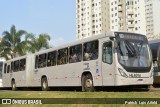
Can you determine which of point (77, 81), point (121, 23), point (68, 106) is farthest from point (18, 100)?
point (121, 23)

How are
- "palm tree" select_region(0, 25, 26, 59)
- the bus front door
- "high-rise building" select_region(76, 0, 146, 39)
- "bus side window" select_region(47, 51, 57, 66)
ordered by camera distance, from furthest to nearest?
"high-rise building" select_region(76, 0, 146, 39), "palm tree" select_region(0, 25, 26, 59), "bus side window" select_region(47, 51, 57, 66), the bus front door

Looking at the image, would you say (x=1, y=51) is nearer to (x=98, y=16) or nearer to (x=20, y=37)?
(x=20, y=37)

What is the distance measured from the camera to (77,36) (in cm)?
12394

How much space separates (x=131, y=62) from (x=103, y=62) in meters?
1.48

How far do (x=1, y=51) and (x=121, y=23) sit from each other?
5118cm

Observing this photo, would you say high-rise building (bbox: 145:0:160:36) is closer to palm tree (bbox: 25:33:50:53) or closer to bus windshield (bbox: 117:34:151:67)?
palm tree (bbox: 25:33:50:53)

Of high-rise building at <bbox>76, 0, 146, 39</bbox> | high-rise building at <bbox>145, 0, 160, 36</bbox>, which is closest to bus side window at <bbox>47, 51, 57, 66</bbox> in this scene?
high-rise building at <bbox>145, 0, 160, 36</bbox>

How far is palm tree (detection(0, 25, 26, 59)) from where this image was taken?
183 feet

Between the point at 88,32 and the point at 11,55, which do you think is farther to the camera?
the point at 88,32

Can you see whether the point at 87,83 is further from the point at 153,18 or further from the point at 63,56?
the point at 153,18

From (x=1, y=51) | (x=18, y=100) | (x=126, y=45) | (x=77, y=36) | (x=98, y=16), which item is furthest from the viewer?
(x=77, y=36)

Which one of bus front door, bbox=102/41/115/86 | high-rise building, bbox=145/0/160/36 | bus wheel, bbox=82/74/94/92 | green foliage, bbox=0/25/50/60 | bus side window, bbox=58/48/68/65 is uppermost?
high-rise building, bbox=145/0/160/36

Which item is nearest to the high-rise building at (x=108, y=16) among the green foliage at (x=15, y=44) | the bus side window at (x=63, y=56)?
the green foliage at (x=15, y=44)

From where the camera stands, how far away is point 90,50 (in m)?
19.8
